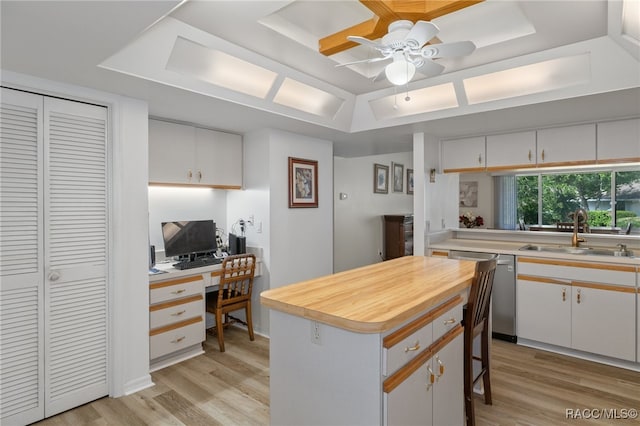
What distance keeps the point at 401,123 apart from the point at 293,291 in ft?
8.15

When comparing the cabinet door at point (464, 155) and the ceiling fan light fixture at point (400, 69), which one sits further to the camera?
the cabinet door at point (464, 155)

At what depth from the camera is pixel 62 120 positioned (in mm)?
2500

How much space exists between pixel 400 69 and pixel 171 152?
2415 millimetres

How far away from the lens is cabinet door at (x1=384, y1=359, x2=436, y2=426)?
144 centimetres

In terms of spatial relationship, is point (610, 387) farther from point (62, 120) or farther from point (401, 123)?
point (62, 120)

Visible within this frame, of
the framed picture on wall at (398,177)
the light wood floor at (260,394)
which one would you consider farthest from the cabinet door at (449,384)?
the framed picture on wall at (398,177)

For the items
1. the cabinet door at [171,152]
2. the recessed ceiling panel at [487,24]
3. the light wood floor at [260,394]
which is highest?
the recessed ceiling panel at [487,24]

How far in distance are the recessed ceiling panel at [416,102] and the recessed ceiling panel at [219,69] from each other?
50.5 inches

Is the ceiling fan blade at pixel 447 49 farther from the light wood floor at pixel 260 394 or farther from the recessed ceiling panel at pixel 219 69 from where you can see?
the light wood floor at pixel 260 394

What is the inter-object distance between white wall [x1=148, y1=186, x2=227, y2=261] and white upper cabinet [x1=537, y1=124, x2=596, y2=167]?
359 cm

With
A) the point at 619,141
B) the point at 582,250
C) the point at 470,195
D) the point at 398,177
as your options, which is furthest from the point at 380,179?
the point at 619,141

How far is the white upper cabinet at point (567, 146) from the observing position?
3.48 meters

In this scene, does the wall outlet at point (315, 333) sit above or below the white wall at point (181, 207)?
below

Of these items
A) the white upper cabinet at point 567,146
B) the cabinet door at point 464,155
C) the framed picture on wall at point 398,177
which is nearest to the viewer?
the white upper cabinet at point 567,146
